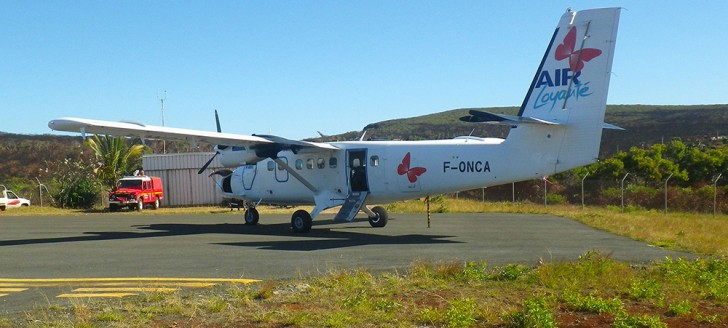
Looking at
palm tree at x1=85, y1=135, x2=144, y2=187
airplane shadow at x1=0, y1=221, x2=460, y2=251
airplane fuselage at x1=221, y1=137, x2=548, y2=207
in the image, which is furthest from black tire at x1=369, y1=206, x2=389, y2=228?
palm tree at x1=85, y1=135, x2=144, y2=187

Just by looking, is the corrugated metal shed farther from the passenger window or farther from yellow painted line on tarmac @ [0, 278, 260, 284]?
yellow painted line on tarmac @ [0, 278, 260, 284]

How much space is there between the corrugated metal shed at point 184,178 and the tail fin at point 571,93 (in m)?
32.0

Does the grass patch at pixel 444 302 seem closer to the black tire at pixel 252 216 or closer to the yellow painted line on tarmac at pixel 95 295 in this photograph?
the yellow painted line on tarmac at pixel 95 295

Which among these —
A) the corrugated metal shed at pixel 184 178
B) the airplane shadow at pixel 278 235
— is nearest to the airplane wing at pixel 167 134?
the airplane shadow at pixel 278 235

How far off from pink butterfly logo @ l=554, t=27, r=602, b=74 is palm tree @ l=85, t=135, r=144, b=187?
1374 inches

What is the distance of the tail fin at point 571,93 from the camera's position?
55.9 ft

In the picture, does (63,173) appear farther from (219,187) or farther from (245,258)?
(245,258)

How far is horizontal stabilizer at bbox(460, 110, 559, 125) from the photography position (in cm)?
1614

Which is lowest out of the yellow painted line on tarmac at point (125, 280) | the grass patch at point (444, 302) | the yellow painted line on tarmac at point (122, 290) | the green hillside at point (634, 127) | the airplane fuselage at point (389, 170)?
the yellow painted line on tarmac at point (125, 280)

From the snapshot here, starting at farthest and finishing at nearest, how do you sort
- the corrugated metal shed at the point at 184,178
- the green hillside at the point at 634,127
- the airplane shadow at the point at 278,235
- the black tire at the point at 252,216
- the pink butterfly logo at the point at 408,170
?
the green hillside at the point at 634,127 → the corrugated metal shed at the point at 184,178 → the black tire at the point at 252,216 → the pink butterfly logo at the point at 408,170 → the airplane shadow at the point at 278,235

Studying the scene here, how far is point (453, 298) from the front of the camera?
31.7ft

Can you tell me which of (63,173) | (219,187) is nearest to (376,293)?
(219,187)

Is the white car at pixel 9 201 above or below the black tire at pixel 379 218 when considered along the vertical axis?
below

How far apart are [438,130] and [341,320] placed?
86.4 metres
